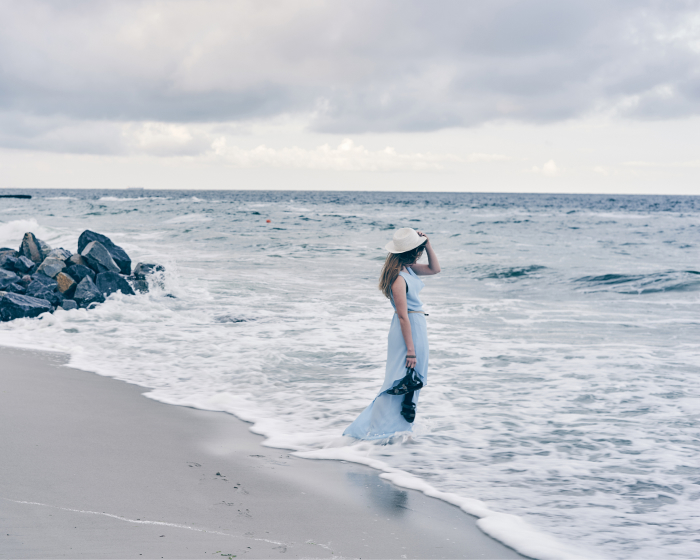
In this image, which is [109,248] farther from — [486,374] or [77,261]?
[486,374]

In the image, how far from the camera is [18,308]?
935 centimetres

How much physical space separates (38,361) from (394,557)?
5.72 m

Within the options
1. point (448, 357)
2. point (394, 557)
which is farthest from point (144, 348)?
point (394, 557)

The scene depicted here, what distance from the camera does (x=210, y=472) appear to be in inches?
157

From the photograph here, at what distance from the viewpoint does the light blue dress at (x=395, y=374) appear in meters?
4.65

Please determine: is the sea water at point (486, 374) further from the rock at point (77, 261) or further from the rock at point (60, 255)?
the rock at point (60, 255)

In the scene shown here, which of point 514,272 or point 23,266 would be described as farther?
point 514,272

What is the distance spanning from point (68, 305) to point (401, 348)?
7.65 m

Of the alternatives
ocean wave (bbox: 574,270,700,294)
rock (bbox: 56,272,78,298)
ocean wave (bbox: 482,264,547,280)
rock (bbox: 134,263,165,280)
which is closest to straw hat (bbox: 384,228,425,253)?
rock (bbox: 56,272,78,298)

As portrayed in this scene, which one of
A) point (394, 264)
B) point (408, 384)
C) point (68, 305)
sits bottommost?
point (68, 305)

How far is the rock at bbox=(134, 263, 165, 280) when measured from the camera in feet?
39.0

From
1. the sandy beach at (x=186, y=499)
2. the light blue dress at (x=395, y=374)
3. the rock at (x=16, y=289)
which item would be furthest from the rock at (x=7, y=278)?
the light blue dress at (x=395, y=374)

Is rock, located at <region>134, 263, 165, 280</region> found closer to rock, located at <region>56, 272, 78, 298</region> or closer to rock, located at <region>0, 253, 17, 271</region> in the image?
rock, located at <region>56, 272, 78, 298</region>

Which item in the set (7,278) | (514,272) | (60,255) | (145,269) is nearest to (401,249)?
(145,269)
